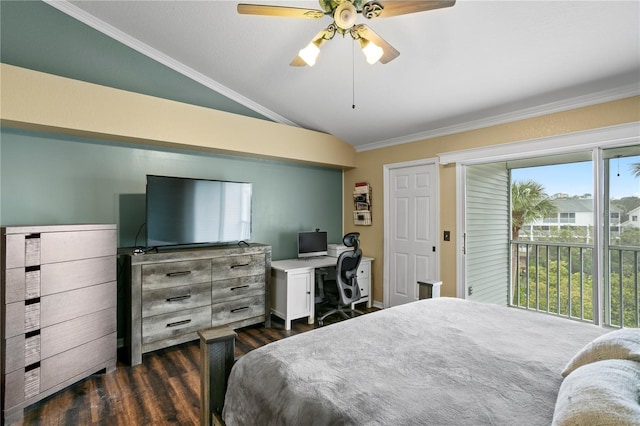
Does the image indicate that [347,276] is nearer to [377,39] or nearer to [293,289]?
[293,289]

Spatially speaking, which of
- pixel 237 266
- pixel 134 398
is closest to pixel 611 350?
pixel 134 398

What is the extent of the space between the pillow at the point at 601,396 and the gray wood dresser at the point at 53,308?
9.46 ft

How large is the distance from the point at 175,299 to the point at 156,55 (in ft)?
8.31

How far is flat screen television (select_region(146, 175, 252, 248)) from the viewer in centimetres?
291

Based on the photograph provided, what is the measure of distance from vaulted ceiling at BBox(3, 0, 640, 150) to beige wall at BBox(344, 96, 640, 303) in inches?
4.0

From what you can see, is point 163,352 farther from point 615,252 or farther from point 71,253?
point 615,252

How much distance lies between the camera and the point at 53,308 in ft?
7.12

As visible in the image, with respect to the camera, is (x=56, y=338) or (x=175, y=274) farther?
(x=175, y=274)

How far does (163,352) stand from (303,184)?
2666 millimetres

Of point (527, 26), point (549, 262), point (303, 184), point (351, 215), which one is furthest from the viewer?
point (351, 215)

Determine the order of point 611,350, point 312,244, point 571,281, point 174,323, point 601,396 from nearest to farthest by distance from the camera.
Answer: point 601,396, point 611,350, point 174,323, point 571,281, point 312,244

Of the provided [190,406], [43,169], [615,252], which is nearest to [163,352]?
[190,406]

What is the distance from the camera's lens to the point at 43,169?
2666 mm

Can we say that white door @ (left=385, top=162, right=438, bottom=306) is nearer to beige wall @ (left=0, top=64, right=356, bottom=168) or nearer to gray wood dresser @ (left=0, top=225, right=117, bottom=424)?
beige wall @ (left=0, top=64, right=356, bottom=168)
